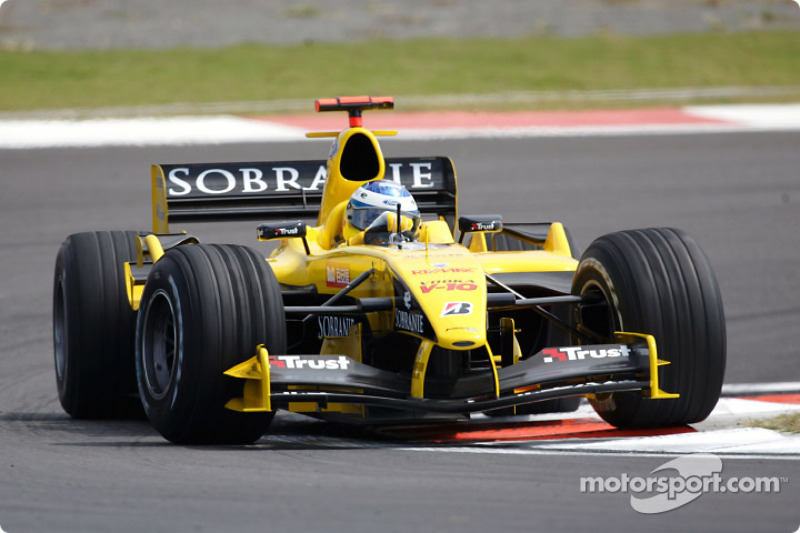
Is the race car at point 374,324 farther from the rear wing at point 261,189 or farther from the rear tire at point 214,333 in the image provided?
the rear wing at point 261,189

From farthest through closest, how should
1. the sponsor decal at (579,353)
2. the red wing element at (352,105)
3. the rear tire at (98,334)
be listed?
1. the red wing element at (352,105)
2. the rear tire at (98,334)
3. the sponsor decal at (579,353)

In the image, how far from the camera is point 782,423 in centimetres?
790

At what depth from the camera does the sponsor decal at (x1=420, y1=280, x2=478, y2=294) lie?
7.06 m

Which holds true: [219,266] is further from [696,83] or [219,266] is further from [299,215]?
[696,83]

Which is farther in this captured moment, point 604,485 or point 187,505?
point 604,485

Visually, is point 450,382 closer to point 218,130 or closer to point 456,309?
point 456,309

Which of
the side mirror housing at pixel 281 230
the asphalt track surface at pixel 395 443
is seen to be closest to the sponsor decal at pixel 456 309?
the asphalt track surface at pixel 395 443

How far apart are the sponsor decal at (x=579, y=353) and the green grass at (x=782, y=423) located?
1111 mm

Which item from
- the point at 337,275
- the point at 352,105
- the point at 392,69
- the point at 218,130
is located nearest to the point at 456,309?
the point at 337,275

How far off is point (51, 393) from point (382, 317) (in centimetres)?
338

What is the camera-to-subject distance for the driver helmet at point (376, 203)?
27.3ft

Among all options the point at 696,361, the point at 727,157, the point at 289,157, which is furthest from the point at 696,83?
the point at 696,361

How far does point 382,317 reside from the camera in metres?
7.66

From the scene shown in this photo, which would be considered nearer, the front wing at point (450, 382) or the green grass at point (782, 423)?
the front wing at point (450, 382)
